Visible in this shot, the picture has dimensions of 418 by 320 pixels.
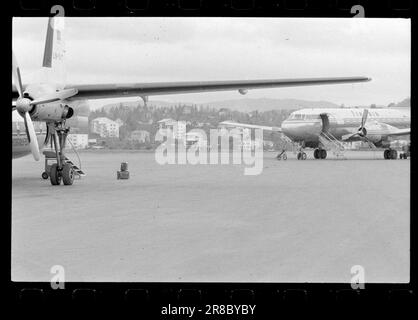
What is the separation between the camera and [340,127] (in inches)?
2181

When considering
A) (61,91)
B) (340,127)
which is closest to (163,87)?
(61,91)

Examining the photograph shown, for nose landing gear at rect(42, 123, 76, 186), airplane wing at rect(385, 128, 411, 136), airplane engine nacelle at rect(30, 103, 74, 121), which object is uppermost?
airplane wing at rect(385, 128, 411, 136)

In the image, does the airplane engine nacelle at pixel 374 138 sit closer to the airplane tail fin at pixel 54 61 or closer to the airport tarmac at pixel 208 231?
the airport tarmac at pixel 208 231

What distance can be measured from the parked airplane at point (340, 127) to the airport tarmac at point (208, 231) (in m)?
28.1

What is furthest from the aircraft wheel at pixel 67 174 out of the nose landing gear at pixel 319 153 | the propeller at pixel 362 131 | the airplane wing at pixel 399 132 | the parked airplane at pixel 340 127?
the airplane wing at pixel 399 132

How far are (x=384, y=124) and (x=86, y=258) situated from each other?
5124 centimetres

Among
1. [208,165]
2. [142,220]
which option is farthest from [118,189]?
[208,165]

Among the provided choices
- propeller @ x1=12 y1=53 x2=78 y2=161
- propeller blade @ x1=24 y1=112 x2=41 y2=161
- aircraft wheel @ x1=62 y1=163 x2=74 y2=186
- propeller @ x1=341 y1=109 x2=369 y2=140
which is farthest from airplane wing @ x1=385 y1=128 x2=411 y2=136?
propeller blade @ x1=24 y1=112 x2=41 y2=161

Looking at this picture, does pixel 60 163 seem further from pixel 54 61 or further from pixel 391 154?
pixel 391 154

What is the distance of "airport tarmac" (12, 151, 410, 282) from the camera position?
9.17 meters

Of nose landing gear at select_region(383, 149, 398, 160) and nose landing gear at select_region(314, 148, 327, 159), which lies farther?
nose landing gear at select_region(383, 149, 398, 160)

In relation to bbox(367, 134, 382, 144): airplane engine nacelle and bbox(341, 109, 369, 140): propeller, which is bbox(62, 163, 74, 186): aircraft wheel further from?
bbox(367, 134, 382, 144): airplane engine nacelle

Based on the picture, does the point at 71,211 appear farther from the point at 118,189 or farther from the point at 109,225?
the point at 118,189

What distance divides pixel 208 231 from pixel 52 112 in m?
13.7
